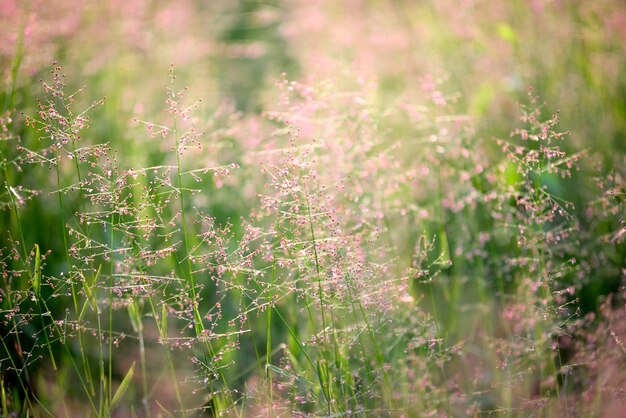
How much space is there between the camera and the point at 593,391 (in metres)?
1.88

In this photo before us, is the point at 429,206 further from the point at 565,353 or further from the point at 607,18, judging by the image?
the point at 607,18

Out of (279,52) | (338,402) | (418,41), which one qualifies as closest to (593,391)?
(338,402)

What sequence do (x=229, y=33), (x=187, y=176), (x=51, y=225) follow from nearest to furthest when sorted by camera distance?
(x=51, y=225) → (x=187, y=176) → (x=229, y=33)

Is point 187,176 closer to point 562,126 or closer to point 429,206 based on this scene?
point 429,206

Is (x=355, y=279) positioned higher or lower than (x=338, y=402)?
higher

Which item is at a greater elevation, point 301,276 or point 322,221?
point 322,221

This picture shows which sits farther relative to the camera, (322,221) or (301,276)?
(322,221)

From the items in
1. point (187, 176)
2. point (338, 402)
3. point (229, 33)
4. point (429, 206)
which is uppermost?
point (229, 33)

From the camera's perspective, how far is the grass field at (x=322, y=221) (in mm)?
1692

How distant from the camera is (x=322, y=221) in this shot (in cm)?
181

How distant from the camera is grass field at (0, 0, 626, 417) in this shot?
1.69m

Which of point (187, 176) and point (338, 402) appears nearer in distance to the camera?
point (338, 402)

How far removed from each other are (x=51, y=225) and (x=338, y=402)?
1.39 metres

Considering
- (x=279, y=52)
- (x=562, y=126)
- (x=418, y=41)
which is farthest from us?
(x=279, y=52)
